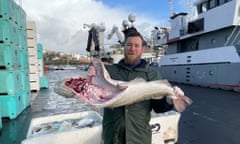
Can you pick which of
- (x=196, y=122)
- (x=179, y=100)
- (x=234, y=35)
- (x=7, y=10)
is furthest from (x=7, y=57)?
Answer: (x=234, y=35)

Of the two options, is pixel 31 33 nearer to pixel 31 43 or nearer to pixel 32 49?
pixel 31 43

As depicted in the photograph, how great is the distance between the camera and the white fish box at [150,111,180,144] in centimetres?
261

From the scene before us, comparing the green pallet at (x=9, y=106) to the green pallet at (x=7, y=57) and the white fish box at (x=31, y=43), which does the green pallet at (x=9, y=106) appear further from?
the white fish box at (x=31, y=43)

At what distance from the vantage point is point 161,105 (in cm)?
138

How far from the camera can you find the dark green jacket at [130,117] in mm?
1338

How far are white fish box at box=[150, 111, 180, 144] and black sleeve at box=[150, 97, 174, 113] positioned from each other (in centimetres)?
121

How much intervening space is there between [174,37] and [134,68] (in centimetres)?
1485

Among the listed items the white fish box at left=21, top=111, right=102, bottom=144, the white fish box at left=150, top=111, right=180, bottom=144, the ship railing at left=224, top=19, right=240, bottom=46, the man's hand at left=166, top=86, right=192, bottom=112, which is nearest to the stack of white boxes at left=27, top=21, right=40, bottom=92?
the white fish box at left=21, top=111, right=102, bottom=144

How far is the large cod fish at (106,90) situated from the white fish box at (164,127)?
56.5 inches

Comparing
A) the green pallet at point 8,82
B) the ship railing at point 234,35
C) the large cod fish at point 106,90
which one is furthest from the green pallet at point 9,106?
the ship railing at point 234,35

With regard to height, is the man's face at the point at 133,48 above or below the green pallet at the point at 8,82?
above

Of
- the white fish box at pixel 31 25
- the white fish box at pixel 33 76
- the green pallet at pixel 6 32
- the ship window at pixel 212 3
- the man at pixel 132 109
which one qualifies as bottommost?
the white fish box at pixel 33 76

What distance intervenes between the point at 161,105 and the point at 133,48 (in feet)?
1.58

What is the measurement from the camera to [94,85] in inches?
45.1
